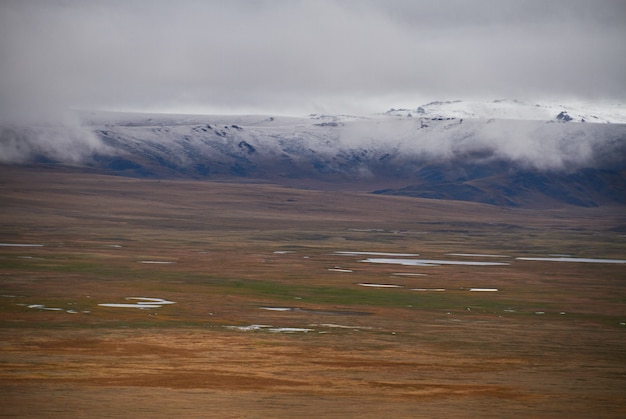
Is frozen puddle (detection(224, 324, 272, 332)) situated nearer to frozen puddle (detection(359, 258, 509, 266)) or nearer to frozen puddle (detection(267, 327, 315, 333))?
frozen puddle (detection(267, 327, 315, 333))

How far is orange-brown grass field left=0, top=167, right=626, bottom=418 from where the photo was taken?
40781 mm

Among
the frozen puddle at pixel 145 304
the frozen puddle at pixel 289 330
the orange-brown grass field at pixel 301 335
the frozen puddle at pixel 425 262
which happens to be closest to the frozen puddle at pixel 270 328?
the frozen puddle at pixel 289 330

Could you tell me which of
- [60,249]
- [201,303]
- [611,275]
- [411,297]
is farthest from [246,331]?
[60,249]

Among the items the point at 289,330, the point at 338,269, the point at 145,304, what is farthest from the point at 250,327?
the point at 338,269

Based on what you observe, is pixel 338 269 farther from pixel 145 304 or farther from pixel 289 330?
pixel 289 330

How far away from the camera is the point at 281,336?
186ft

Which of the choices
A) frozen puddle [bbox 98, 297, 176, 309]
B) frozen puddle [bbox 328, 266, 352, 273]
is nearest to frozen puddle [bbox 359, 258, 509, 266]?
frozen puddle [bbox 328, 266, 352, 273]

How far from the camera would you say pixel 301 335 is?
5712cm

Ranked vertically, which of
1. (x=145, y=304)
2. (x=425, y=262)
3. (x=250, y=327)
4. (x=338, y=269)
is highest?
(x=250, y=327)

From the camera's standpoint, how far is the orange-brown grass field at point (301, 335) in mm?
40781

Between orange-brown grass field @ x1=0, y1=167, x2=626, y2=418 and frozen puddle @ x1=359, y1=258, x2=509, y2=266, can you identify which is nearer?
Answer: orange-brown grass field @ x1=0, y1=167, x2=626, y2=418

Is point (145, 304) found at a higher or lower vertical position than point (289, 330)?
lower

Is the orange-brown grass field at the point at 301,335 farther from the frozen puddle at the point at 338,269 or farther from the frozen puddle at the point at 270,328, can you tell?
the frozen puddle at the point at 338,269

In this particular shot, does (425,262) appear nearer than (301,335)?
No
